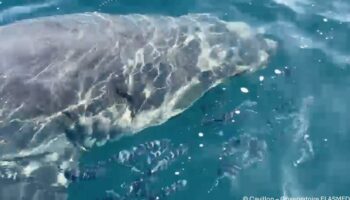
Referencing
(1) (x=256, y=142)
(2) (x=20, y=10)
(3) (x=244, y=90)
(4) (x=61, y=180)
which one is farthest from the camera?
(2) (x=20, y=10)

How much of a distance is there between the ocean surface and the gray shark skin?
29 centimetres

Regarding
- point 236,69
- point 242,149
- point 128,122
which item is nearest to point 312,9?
point 236,69

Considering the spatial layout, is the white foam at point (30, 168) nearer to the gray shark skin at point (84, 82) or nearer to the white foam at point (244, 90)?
the gray shark skin at point (84, 82)

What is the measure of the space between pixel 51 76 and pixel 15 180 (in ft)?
4.92

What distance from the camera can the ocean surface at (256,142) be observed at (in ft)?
32.1

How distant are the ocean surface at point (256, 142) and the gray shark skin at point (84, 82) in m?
0.29

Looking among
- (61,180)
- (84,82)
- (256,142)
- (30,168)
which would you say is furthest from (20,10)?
(256,142)

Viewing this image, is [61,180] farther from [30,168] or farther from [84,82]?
[84,82]

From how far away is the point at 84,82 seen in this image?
31.5ft

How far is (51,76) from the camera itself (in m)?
9.34

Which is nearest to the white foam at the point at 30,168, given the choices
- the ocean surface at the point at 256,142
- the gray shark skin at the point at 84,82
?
the gray shark skin at the point at 84,82

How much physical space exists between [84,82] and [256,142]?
278cm

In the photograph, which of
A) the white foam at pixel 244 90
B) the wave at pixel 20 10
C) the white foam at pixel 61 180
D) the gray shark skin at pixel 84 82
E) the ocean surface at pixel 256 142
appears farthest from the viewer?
the wave at pixel 20 10

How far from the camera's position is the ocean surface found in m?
9.78
